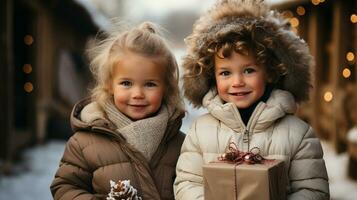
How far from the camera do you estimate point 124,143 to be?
289 cm

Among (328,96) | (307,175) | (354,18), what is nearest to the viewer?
(307,175)

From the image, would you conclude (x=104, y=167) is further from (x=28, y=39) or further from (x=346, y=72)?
(x=28, y=39)

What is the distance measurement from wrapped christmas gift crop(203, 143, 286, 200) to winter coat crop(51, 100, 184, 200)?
1.65ft

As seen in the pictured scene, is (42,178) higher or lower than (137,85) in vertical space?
lower

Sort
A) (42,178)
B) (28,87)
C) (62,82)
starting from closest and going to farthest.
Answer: (42,178), (28,87), (62,82)

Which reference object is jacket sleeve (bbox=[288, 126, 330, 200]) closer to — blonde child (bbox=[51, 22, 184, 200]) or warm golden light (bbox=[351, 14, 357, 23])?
blonde child (bbox=[51, 22, 184, 200])

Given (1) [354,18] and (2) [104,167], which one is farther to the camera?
(1) [354,18]

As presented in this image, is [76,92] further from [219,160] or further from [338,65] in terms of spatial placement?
[219,160]

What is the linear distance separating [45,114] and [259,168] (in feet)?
29.3

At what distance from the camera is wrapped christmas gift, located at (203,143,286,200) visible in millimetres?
2242

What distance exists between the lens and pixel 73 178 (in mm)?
2848

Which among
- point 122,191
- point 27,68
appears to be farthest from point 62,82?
point 122,191

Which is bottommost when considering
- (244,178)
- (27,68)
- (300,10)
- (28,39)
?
(244,178)

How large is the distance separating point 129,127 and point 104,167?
0.23 m
